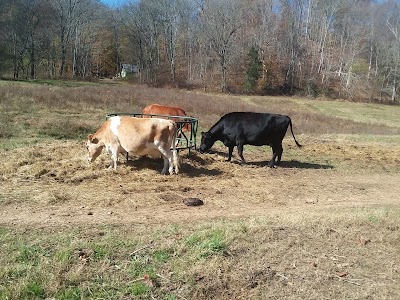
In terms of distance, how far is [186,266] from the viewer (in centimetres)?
527

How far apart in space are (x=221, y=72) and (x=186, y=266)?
6671cm

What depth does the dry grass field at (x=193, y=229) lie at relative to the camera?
16.3ft

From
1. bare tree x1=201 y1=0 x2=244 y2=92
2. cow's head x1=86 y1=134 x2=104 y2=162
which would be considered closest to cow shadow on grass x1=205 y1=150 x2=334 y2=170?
cow's head x1=86 y1=134 x2=104 y2=162

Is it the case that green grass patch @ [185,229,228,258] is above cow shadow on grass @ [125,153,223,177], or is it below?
above

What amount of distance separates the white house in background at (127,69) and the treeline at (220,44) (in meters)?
1.13

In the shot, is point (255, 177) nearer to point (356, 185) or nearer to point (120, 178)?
point (356, 185)

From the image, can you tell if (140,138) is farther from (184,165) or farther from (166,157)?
(184,165)

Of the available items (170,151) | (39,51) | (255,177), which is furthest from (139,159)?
(39,51)

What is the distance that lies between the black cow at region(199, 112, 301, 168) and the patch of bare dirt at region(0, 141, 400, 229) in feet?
1.91

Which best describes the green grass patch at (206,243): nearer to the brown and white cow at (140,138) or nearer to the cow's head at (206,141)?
the brown and white cow at (140,138)

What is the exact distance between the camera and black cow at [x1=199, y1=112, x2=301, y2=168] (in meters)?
13.5

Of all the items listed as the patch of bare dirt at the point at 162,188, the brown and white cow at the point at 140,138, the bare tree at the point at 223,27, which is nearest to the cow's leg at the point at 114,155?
the brown and white cow at the point at 140,138

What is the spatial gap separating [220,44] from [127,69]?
17.9m

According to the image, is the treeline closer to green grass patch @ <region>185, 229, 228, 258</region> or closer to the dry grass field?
the dry grass field
